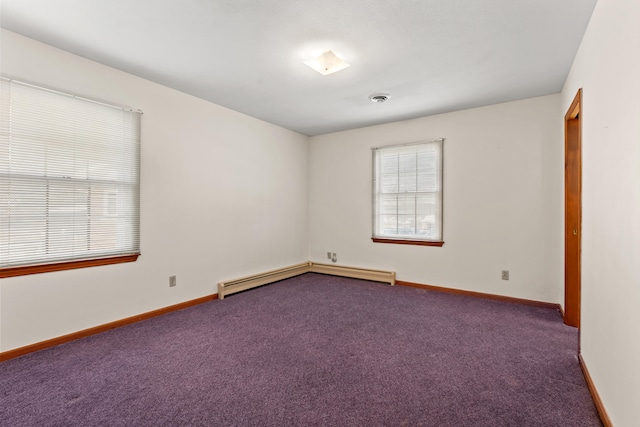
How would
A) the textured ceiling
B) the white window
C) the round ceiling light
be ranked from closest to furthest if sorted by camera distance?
1. the textured ceiling
2. the round ceiling light
3. the white window

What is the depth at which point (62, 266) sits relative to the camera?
2.59 m

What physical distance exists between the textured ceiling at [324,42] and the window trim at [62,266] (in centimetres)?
182

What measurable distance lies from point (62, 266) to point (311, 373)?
7.49 ft

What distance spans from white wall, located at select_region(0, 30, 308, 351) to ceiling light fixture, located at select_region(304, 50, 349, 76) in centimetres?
174

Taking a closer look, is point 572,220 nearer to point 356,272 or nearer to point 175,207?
point 356,272

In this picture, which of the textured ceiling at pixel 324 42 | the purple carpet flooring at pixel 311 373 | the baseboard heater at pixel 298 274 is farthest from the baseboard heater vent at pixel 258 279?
the textured ceiling at pixel 324 42

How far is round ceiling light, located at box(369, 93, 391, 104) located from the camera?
354cm

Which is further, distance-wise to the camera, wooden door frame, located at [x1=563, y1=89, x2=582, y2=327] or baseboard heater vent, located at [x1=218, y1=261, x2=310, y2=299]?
baseboard heater vent, located at [x1=218, y1=261, x2=310, y2=299]

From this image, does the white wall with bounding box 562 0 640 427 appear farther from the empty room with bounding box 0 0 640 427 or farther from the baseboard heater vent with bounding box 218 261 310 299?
the baseboard heater vent with bounding box 218 261 310 299

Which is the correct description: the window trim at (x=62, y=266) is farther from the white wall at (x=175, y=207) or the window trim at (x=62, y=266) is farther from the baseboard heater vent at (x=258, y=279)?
the baseboard heater vent at (x=258, y=279)

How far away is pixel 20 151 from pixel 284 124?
3156 mm

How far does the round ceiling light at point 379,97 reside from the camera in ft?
11.6

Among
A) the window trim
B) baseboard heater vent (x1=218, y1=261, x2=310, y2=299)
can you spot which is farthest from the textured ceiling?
baseboard heater vent (x1=218, y1=261, x2=310, y2=299)

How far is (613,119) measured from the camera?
1.59 m
